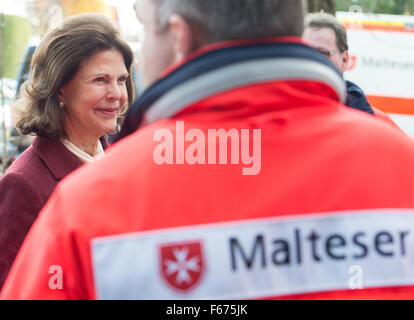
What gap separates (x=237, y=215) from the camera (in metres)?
1.16

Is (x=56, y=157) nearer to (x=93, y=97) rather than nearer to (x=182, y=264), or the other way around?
(x=93, y=97)

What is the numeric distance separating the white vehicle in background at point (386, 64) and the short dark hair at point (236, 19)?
5.67 meters

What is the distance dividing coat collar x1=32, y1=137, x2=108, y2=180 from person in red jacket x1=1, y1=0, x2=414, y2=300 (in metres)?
1.52

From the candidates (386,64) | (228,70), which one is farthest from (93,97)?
(386,64)

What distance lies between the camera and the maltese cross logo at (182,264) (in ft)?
3.75

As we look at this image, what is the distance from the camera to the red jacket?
1.14 metres

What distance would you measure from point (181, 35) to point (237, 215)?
398 mm

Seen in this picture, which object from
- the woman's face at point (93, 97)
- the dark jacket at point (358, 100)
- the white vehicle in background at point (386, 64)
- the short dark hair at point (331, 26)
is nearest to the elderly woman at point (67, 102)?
the woman's face at point (93, 97)

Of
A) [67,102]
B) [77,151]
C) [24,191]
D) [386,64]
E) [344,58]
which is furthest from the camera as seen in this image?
[386,64]

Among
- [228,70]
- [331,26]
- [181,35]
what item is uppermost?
[331,26]

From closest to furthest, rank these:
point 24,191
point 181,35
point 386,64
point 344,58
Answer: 1. point 181,35
2. point 24,191
3. point 344,58
4. point 386,64

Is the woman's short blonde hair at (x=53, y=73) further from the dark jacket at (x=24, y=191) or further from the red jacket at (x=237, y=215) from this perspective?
the red jacket at (x=237, y=215)

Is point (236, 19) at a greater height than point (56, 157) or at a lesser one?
lesser
